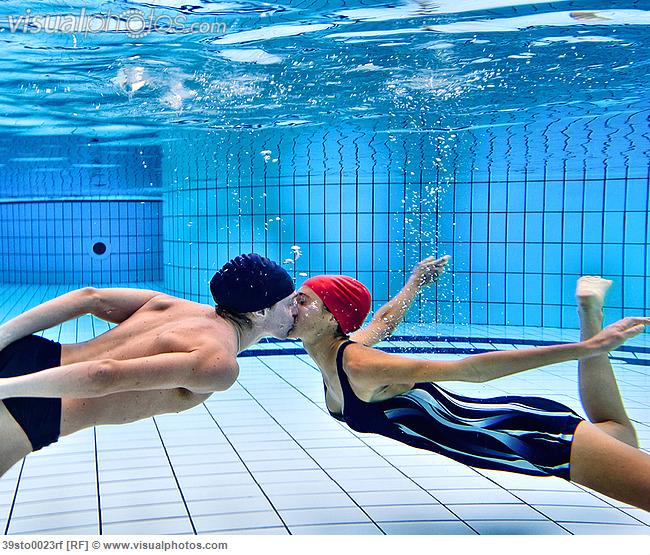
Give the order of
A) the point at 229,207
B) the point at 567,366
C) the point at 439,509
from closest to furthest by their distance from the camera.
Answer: the point at 439,509, the point at 567,366, the point at 229,207

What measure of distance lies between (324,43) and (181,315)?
400 cm

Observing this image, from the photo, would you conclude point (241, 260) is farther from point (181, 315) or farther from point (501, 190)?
point (501, 190)

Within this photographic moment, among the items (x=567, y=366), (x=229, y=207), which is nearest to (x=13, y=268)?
(x=229, y=207)

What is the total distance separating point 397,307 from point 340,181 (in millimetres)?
13223

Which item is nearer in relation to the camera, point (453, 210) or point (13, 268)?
point (453, 210)

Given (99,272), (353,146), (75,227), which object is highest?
(353,146)

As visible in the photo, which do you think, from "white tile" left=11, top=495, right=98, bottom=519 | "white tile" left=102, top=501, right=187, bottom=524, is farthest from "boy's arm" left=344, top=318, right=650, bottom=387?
"white tile" left=11, top=495, right=98, bottom=519

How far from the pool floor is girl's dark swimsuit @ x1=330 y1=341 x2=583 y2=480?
545 mm

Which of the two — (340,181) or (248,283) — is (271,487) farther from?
(340,181)

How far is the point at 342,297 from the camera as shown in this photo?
10.6 feet

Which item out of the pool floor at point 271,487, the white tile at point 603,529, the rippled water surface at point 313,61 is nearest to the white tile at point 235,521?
the pool floor at point 271,487

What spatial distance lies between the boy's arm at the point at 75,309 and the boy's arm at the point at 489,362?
1.27m

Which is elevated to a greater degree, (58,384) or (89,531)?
(58,384)

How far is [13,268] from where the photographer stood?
23.9 m
